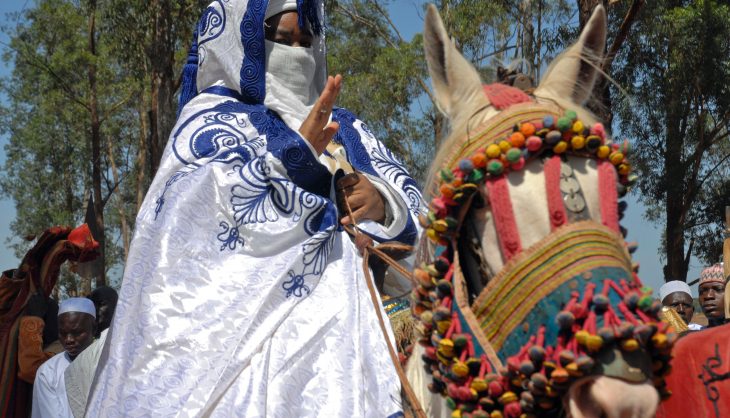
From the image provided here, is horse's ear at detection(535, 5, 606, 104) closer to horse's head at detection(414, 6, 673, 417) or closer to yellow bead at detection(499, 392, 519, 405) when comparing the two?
→ horse's head at detection(414, 6, 673, 417)

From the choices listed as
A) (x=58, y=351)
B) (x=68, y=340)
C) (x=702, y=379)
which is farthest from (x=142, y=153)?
(x=702, y=379)

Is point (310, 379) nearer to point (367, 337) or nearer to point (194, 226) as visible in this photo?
point (367, 337)

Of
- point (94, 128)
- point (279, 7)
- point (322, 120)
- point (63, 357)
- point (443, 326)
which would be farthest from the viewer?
point (94, 128)

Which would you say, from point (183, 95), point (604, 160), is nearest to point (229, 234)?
point (183, 95)

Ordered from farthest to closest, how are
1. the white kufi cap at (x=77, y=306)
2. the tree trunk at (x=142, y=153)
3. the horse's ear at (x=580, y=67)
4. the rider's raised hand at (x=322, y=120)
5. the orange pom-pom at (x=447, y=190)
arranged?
the tree trunk at (x=142, y=153) → the white kufi cap at (x=77, y=306) → the rider's raised hand at (x=322, y=120) → the horse's ear at (x=580, y=67) → the orange pom-pom at (x=447, y=190)

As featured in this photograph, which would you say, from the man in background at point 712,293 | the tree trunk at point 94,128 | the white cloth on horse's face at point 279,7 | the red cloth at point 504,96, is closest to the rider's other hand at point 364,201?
the white cloth on horse's face at point 279,7

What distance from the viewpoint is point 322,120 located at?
401 cm

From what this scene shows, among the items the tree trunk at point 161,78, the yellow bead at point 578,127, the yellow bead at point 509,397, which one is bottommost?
the yellow bead at point 509,397

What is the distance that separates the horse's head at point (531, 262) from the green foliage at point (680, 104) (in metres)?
17.7

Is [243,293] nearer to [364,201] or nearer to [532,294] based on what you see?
[364,201]

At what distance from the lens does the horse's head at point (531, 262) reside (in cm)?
229

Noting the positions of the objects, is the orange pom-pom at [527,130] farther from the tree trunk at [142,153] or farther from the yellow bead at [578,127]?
the tree trunk at [142,153]

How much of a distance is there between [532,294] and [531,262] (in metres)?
0.08

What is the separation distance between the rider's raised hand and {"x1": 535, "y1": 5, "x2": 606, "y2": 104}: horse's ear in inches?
47.7
